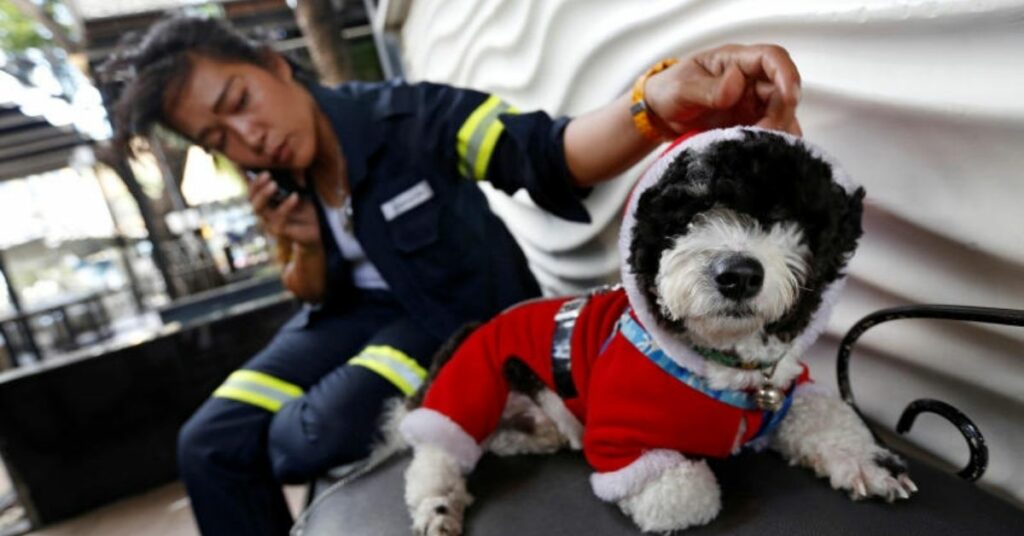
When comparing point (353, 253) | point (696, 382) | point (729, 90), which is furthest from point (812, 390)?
point (353, 253)

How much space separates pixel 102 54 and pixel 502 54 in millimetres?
3248

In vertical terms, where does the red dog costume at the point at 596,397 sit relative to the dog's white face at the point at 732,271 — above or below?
below

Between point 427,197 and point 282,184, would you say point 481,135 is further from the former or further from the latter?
point 282,184

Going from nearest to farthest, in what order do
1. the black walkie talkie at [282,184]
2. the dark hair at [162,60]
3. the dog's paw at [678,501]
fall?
the dog's paw at [678,501]
the dark hair at [162,60]
the black walkie talkie at [282,184]

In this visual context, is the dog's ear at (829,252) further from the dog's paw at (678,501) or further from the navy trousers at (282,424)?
the navy trousers at (282,424)

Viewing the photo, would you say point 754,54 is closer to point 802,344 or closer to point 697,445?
point 802,344

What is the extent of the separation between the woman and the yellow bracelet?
0.17 m

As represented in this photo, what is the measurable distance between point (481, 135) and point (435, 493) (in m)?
0.73

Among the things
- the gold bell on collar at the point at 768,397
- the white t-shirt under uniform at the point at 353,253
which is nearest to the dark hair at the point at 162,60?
the white t-shirt under uniform at the point at 353,253

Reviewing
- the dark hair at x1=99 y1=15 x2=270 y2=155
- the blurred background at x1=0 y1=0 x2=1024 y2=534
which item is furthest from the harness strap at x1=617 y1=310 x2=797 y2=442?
the dark hair at x1=99 y1=15 x2=270 y2=155

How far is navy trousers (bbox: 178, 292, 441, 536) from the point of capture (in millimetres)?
1127

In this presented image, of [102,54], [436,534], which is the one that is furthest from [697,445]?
[102,54]

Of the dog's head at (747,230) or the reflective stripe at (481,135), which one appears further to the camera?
the reflective stripe at (481,135)

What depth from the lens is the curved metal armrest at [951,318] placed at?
55 cm
